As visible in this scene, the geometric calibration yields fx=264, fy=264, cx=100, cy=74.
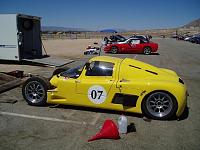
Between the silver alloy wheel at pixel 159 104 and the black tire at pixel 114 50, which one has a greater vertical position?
the black tire at pixel 114 50

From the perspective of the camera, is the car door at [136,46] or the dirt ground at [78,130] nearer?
the dirt ground at [78,130]

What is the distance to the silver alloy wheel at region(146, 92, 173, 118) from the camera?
6004mm

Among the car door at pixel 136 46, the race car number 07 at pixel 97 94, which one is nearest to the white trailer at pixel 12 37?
the race car number 07 at pixel 97 94

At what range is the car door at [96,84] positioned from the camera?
6270 mm

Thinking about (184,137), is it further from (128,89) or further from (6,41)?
(6,41)

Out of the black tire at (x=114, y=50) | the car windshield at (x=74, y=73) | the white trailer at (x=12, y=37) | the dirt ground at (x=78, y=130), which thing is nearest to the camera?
the dirt ground at (x=78, y=130)

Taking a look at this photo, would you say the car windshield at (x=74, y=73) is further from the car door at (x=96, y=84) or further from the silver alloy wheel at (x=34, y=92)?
the silver alloy wheel at (x=34, y=92)

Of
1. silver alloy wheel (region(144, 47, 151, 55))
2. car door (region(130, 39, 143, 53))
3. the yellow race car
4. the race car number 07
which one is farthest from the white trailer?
silver alloy wheel (region(144, 47, 151, 55))

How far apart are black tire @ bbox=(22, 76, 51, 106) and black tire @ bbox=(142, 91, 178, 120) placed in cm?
253

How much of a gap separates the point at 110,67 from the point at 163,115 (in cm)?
169

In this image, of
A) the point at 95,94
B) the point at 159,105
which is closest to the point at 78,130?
the point at 95,94

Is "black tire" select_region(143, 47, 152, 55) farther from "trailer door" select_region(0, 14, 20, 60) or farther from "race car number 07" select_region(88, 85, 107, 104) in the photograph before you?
"race car number 07" select_region(88, 85, 107, 104)

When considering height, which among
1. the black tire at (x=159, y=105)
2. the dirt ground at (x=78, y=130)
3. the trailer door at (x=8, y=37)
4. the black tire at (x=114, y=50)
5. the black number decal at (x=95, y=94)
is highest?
the trailer door at (x=8, y=37)

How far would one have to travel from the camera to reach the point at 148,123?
19.5 feet
